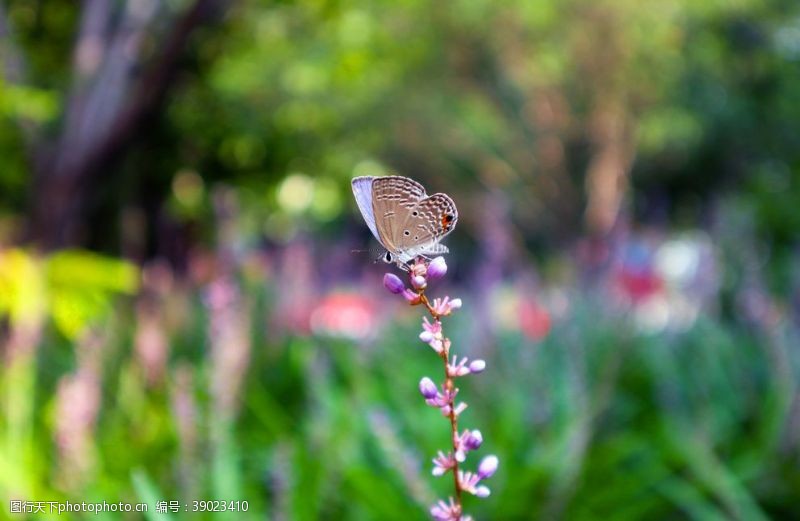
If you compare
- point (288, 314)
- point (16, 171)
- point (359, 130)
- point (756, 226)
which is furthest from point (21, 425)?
point (359, 130)

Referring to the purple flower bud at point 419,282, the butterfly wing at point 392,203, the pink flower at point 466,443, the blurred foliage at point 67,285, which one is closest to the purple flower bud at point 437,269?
the purple flower bud at point 419,282

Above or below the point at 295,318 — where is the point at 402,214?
below

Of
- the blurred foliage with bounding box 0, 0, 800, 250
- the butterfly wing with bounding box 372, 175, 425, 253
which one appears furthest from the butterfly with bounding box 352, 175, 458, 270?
the blurred foliage with bounding box 0, 0, 800, 250

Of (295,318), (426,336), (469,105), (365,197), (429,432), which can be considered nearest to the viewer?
(426,336)

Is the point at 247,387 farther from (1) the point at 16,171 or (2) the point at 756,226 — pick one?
(2) the point at 756,226

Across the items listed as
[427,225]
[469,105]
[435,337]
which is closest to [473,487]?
[435,337]

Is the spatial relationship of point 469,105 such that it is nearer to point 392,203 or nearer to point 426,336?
point 392,203

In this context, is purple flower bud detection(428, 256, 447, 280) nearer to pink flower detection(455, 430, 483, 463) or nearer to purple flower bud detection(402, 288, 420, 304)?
purple flower bud detection(402, 288, 420, 304)
